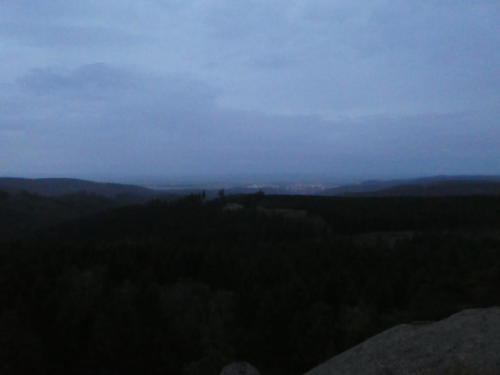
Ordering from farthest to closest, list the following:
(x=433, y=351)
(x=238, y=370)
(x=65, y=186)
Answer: (x=65, y=186) < (x=238, y=370) < (x=433, y=351)

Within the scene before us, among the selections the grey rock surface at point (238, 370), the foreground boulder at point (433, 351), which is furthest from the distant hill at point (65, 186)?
the foreground boulder at point (433, 351)

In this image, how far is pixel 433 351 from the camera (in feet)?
22.0

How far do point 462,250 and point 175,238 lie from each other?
2217 cm

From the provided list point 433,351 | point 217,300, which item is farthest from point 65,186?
point 433,351

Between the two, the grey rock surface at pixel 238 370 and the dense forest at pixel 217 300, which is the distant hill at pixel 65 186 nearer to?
the dense forest at pixel 217 300

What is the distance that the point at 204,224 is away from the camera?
44875mm

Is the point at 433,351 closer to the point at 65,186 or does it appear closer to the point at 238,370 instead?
the point at 238,370

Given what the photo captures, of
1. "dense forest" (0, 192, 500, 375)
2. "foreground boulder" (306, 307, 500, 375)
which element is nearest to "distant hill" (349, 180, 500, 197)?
"dense forest" (0, 192, 500, 375)

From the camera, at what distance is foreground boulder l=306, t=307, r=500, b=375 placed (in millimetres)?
6148

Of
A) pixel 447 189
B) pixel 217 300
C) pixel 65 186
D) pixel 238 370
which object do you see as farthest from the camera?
pixel 65 186

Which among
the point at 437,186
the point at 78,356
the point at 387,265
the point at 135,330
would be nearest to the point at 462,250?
the point at 387,265

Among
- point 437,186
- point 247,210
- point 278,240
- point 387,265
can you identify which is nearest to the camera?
point 387,265

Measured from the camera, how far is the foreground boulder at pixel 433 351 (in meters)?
A: 6.15

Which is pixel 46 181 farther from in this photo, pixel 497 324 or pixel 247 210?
pixel 497 324
